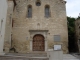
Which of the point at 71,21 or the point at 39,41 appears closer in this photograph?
the point at 39,41

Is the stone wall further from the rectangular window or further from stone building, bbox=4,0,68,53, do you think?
the rectangular window

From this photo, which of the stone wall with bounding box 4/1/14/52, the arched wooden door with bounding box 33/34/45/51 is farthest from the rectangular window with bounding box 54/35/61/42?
the stone wall with bounding box 4/1/14/52

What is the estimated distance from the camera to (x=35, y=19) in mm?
17344

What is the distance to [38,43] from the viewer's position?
16797 mm

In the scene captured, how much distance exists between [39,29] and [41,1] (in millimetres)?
3921

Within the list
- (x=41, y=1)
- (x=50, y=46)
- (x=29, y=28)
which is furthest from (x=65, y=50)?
(x=41, y=1)

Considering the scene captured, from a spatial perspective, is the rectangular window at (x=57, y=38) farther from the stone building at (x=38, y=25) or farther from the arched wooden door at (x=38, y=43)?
the arched wooden door at (x=38, y=43)

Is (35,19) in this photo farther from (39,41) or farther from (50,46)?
(50,46)

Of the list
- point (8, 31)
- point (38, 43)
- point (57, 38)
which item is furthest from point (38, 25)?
point (8, 31)

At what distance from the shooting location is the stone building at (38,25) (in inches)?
654

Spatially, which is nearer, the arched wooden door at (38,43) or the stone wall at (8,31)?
the stone wall at (8,31)

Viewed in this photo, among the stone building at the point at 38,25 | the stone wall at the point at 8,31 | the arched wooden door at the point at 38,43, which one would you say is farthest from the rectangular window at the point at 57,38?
the stone wall at the point at 8,31

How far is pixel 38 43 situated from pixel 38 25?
2273 millimetres

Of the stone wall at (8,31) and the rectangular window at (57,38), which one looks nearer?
the stone wall at (8,31)
